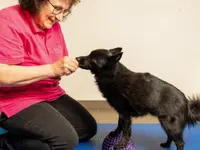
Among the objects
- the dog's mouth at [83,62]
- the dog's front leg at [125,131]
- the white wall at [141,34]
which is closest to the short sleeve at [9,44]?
the dog's mouth at [83,62]

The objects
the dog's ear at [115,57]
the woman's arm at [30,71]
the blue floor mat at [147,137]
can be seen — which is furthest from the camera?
the blue floor mat at [147,137]

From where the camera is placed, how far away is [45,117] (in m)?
1.50

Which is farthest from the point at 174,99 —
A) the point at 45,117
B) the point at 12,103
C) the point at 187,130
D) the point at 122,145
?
the point at 12,103

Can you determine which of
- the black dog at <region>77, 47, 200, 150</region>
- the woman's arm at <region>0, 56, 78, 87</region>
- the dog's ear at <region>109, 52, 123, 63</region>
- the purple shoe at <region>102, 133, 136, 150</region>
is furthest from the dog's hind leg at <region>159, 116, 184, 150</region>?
the woman's arm at <region>0, 56, 78, 87</region>

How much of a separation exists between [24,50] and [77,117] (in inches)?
22.9

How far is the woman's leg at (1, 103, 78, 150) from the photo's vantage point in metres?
1.46

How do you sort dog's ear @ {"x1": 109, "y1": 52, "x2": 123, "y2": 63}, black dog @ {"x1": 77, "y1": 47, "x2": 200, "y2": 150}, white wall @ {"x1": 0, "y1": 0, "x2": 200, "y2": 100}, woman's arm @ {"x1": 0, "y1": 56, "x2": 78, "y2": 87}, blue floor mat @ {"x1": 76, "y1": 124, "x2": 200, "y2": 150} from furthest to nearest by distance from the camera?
white wall @ {"x1": 0, "y1": 0, "x2": 200, "y2": 100} < blue floor mat @ {"x1": 76, "y1": 124, "x2": 200, "y2": 150} < black dog @ {"x1": 77, "y1": 47, "x2": 200, "y2": 150} < dog's ear @ {"x1": 109, "y1": 52, "x2": 123, "y2": 63} < woman's arm @ {"x1": 0, "y1": 56, "x2": 78, "y2": 87}

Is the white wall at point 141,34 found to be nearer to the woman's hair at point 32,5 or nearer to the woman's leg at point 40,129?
the woman's hair at point 32,5

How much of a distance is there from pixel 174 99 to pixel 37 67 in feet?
2.38

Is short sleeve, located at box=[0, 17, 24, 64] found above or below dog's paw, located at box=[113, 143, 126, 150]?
above

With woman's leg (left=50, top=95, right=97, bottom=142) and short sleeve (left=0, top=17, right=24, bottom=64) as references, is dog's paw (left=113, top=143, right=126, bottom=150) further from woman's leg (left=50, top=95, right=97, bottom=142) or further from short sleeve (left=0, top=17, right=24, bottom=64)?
short sleeve (left=0, top=17, right=24, bottom=64)

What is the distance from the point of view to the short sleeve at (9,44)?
135 centimetres

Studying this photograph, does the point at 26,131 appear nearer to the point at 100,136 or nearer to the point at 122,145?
the point at 122,145

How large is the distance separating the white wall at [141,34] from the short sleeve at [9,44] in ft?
2.51
